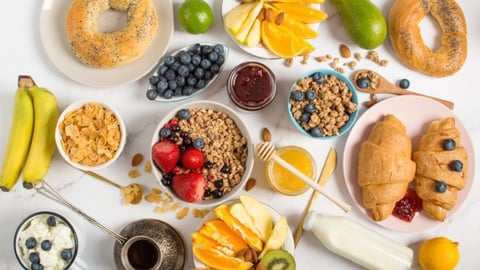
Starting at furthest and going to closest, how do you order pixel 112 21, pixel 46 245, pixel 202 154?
pixel 112 21 → pixel 202 154 → pixel 46 245

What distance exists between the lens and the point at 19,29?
198 cm

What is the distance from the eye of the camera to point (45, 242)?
69.8 inches

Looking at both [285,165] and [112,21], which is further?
[112,21]

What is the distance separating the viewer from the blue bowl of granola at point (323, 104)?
1896 millimetres

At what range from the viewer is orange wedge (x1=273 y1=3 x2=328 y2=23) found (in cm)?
191

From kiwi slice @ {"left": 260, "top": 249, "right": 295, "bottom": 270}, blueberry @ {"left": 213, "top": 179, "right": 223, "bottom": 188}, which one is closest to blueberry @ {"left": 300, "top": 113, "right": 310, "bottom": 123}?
blueberry @ {"left": 213, "top": 179, "right": 223, "bottom": 188}

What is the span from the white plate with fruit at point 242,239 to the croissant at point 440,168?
504mm

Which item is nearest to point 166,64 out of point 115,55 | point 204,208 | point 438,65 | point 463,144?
point 115,55

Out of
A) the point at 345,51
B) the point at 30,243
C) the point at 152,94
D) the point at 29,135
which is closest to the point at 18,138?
the point at 29,135

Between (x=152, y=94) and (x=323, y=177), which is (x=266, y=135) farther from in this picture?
(x=152, y=94)

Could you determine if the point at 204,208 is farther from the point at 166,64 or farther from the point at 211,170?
the point at 166,64

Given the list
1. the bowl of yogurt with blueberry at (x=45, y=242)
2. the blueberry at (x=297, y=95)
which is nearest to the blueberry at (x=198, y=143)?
the blueberry at (x=297, y=95)

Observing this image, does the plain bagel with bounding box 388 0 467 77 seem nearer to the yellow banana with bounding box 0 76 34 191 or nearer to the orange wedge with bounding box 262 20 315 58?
the orange wedge with bounding box 262 20 315 58

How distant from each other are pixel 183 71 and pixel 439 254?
1.04m
